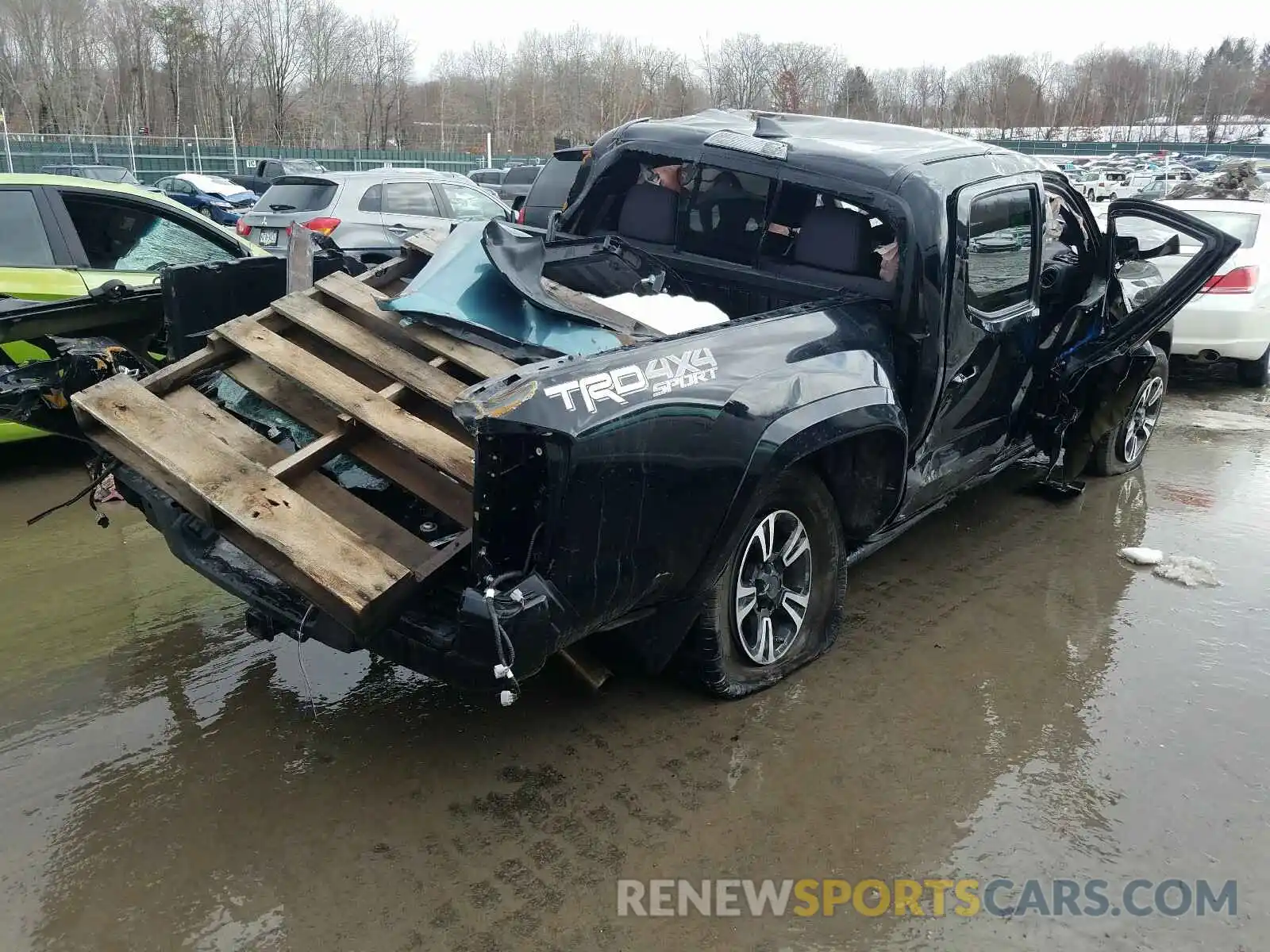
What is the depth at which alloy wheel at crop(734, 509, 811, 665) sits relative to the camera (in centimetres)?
354

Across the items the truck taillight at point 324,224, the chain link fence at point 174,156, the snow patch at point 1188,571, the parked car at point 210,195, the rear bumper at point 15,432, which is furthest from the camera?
the chain link fence at point 174,156

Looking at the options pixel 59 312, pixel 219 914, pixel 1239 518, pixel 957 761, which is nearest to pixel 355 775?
pixel 219 914

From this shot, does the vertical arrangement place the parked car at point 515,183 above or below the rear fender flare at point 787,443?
above

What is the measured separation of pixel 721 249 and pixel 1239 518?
3667 millimetres

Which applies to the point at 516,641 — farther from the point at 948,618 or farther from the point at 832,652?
the point at 948,618

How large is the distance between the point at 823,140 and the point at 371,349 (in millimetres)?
2168

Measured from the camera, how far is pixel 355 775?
3.19m

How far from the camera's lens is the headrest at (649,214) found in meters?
4.61

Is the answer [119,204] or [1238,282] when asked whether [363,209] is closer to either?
[119,204]

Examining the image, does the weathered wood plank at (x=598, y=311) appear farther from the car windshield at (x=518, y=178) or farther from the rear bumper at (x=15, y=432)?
the car windshield at (x=518, y=178)

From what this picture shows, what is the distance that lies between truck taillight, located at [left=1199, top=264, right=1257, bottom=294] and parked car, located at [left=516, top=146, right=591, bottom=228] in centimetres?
581

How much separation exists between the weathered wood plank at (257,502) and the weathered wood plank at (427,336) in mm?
800

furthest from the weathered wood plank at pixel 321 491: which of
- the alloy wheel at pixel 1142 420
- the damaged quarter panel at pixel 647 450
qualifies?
the alloy wheel at pixel 1142 420

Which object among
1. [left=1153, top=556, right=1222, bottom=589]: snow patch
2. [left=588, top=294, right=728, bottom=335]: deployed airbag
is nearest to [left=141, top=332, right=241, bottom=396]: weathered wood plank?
[left=588, top=294, right=728, bottom=335]: deployed airbag
